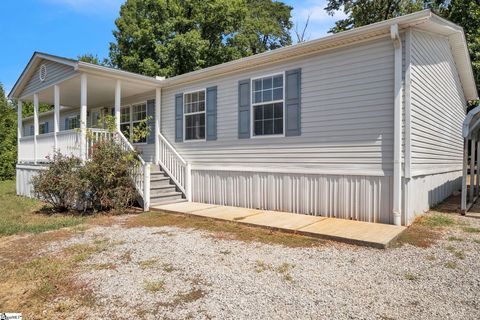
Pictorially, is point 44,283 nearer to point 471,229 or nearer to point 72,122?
point 471,229

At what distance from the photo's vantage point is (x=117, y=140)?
8.35 metres

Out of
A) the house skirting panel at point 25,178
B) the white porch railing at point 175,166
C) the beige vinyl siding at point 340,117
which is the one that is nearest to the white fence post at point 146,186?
the white porch railing at point 175,166

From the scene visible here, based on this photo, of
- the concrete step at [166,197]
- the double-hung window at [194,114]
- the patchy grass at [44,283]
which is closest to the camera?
the patchy grass at [44,283]

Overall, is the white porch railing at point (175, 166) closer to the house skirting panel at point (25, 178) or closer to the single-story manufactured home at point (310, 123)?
the single-story manufactured home at point (310, 123)

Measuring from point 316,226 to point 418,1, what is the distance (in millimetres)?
18070

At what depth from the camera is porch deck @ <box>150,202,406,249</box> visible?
16.0 ft

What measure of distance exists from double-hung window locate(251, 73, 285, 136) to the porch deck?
6.22ft

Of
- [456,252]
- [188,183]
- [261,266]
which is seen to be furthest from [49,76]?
[456,252]

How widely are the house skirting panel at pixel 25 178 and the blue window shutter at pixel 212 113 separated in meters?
6.17

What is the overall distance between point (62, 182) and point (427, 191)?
8.18 m

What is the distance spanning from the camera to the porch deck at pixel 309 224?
4883 mm

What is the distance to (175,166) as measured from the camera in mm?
9195

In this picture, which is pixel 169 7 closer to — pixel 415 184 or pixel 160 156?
pixel 160 156

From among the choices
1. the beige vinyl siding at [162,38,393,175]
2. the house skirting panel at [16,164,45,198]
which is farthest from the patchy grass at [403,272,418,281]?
the house skirting panel at [16,164,45,198]
